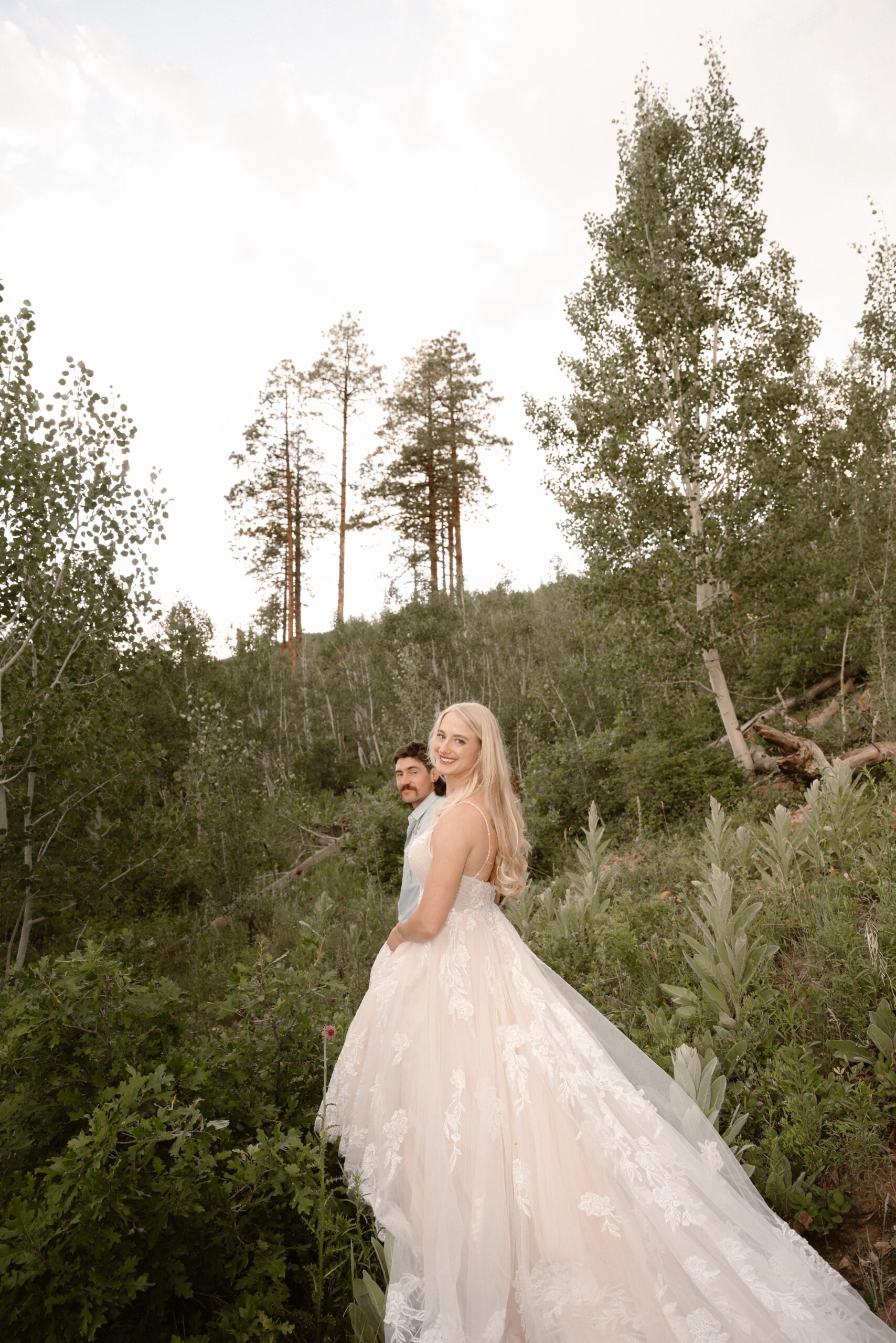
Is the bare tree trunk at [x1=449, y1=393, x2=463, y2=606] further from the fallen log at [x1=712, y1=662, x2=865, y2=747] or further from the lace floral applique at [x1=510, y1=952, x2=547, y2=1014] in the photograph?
the lace floral applique at [x1=510, y1=952, x2=547, y2=1014]

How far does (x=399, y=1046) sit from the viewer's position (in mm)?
2486

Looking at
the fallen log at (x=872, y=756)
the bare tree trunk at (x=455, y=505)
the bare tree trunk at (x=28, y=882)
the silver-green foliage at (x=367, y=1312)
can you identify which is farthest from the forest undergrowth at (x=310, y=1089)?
the bare tree trunk at (x=455, y=505)

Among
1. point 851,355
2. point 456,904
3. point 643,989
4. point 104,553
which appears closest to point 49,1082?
point 456,904

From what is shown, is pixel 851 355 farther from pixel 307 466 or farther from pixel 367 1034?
pixel 367 1034

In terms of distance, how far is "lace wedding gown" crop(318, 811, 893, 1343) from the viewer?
188 centimetres

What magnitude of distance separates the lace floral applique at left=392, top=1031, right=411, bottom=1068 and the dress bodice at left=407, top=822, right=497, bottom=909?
1.55 feet

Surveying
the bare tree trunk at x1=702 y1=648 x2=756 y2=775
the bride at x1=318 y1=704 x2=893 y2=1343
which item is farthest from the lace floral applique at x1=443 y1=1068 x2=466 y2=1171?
the bare tree trunk at x1=702 y1=648 x2=756 y2=775

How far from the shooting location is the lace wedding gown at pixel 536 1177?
73.8 inches

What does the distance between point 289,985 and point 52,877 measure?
11.4ft

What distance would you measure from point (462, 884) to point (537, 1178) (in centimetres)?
92

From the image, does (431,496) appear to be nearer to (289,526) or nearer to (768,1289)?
(289,526)

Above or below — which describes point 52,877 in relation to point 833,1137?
above

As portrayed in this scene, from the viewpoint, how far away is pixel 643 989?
13.4ft

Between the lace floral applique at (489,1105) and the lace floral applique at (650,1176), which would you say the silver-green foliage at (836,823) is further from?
the lace floral applique at (489,1105)
